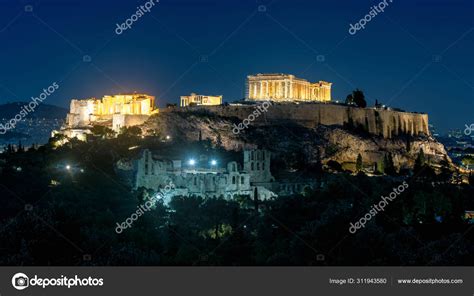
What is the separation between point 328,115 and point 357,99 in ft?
19.1

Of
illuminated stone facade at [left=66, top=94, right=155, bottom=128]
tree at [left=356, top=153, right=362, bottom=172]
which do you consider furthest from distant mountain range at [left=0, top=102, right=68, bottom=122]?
tree at [left=356, top=153, right=362, bottom=172]

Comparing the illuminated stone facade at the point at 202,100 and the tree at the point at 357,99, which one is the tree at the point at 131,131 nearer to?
the illuminated stone facade at the point at 202,100

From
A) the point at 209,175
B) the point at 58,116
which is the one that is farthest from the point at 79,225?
the point at 58,116

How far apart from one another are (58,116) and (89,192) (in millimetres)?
44427

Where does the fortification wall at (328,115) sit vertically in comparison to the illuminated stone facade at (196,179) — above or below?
above

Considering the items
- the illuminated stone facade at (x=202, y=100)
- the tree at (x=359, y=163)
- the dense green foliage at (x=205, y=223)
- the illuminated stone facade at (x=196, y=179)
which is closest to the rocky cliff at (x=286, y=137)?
the tree at (x=359, y=163)

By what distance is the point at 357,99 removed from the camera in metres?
52.2

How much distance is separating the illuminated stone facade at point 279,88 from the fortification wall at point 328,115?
3647 mm

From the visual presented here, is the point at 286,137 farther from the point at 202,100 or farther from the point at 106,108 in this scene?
the point at 106,108

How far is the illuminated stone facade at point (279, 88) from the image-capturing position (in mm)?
50375

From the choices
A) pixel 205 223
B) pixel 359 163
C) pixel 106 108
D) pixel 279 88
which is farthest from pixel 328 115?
pixel 205 223

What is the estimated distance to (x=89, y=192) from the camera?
28.0 metres
